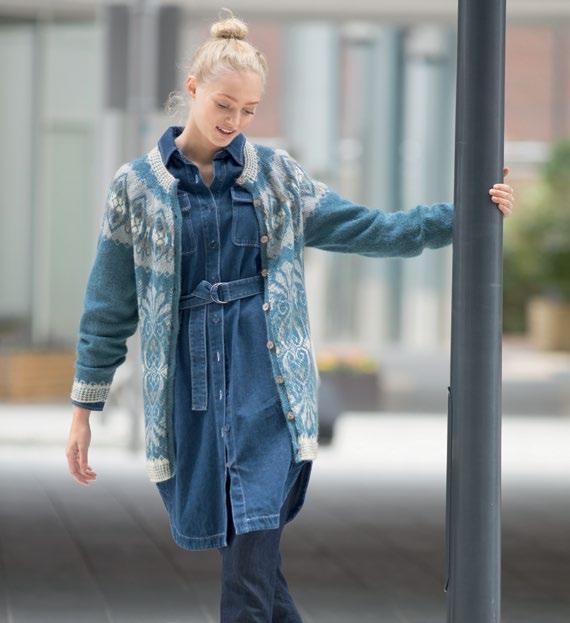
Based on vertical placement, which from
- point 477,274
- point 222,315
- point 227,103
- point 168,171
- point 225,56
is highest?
point 225,56

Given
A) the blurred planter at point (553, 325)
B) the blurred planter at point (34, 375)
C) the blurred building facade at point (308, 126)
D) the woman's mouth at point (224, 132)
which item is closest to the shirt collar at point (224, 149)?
the woman's mouth at point (224, 132)

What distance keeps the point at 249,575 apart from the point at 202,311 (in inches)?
25.0

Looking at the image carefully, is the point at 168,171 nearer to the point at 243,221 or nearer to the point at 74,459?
the point at 243,221

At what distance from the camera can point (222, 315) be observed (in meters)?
3.87

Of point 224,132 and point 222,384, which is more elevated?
point 224,132

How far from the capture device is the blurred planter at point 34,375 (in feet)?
48.2

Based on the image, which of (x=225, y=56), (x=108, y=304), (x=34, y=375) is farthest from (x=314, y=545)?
(x=34, y=375)

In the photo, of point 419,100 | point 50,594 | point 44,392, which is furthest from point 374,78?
point 50,594

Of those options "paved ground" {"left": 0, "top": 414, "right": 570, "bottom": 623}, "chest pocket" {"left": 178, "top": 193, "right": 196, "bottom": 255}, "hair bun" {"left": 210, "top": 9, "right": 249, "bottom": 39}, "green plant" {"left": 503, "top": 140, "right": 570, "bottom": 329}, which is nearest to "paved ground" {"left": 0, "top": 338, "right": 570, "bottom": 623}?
"paved ground" {"left": 0, "top": 414, "right": 570, "bottom": 623}

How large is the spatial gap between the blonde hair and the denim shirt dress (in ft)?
0.68

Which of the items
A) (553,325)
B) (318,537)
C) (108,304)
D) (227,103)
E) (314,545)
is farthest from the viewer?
(553,325)

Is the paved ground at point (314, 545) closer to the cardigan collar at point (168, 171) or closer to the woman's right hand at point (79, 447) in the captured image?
the woman's right hand at point (79, 447)

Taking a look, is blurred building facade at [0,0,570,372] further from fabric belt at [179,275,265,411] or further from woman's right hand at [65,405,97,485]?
woman's right hand at [65,405,97,485]

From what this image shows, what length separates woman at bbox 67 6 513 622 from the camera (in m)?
3.80
